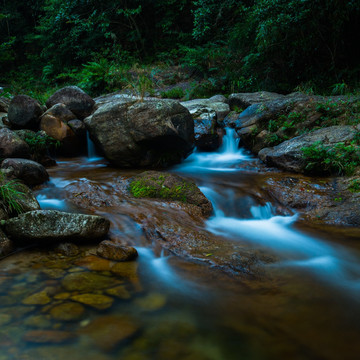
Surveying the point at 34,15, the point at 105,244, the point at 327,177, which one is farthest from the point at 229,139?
the point at 34,15

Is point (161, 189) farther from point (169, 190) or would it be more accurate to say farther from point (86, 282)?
point (86, 282)

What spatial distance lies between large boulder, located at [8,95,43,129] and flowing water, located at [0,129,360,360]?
5.16 m

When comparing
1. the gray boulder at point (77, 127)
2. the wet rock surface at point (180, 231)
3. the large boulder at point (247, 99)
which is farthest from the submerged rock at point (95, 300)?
the large boulder at point (247, 99)

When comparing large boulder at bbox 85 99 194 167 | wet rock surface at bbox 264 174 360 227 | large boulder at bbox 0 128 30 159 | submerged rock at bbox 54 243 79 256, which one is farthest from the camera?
large boulder at bbox 85 99 194 167

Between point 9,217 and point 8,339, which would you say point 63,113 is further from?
point 8,339

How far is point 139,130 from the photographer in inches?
250

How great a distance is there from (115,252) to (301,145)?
4.51 metres

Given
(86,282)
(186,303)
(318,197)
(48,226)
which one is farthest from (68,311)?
(318,197)

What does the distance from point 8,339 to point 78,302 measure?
1.76 feet

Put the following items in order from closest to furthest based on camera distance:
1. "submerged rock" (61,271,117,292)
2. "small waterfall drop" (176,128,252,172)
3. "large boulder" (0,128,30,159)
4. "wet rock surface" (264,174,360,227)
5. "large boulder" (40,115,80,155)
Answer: "submerged rock" (61,271,117,292)
"wet rock surface" (264,174,360,227)
"large boulder" (0,128,30,159)
"small waterfall drop" (176,128,252,172)
"large boulder" (40,115,80,155)

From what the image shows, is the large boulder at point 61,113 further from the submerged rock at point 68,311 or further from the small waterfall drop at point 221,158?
the submerged rock at point 68,311

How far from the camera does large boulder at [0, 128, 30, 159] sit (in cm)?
619

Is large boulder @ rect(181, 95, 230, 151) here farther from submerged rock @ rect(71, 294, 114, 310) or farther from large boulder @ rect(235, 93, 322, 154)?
submerged rock @ rect(71, 294, 114, 310)

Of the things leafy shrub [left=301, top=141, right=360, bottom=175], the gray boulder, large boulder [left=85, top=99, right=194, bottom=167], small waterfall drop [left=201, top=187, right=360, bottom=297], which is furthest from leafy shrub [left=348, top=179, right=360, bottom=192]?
the gray boulder
